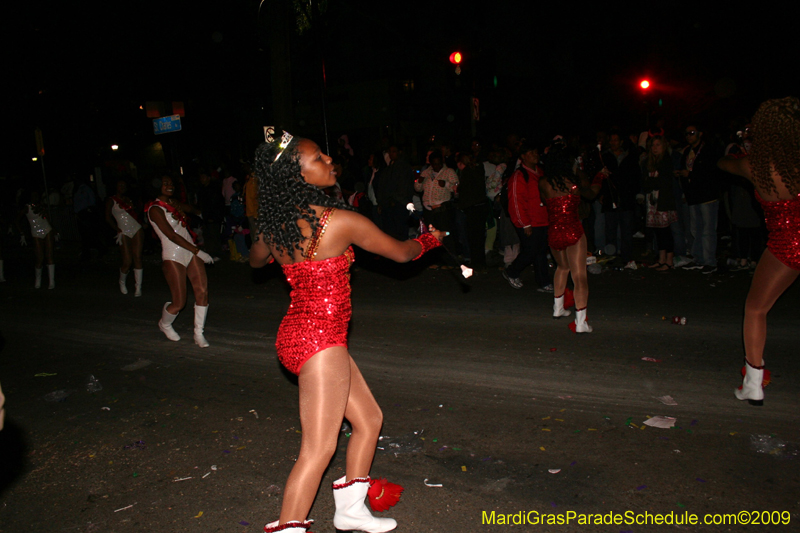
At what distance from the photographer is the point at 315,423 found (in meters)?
2.81

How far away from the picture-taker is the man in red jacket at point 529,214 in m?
8.09

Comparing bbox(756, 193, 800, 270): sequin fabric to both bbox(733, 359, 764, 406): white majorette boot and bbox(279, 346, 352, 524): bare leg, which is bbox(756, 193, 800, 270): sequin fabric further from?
bbox(279, 346, 352, 524): bare leg

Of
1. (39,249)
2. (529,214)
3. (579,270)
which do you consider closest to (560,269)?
(579,270)

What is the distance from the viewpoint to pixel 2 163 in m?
29.4

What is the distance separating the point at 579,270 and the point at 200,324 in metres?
4.31

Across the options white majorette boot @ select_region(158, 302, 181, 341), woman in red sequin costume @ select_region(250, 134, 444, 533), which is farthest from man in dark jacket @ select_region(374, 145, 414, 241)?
woman in red sequin costume @ select_region(250, 134, 444, 533)

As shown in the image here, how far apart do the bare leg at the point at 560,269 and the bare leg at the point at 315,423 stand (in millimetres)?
4282

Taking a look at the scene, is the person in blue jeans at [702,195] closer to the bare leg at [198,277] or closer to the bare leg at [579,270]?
the bare leg at [579,270]

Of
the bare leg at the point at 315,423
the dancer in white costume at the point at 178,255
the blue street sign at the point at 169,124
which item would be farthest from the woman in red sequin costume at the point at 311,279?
the blue street sign at the point at 169,124

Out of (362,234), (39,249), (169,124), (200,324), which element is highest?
(169,124)

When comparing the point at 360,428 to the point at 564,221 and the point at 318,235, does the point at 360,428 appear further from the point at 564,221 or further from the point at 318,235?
the point at 564,221

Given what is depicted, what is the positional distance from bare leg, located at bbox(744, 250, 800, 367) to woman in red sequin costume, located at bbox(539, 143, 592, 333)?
198 cm

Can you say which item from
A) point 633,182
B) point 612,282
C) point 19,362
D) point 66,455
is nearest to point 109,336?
point 19,362

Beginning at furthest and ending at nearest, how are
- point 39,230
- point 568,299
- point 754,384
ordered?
point 39,230 < point 568,299 < point 754,384
